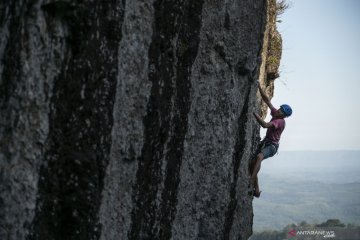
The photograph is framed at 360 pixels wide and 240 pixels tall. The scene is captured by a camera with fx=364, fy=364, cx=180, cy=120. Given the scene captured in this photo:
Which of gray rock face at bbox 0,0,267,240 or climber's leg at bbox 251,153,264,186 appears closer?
Result: gray rock face at bbox 0,0,267,240

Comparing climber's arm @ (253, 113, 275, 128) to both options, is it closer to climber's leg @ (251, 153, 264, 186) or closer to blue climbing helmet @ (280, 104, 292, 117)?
blue climbing helmet @ (280, 104, 292, 117)

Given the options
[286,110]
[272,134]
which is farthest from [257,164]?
[286,110]

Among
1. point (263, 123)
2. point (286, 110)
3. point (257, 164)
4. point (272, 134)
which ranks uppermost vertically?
point (286, 110)

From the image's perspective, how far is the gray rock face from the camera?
535 centimetres

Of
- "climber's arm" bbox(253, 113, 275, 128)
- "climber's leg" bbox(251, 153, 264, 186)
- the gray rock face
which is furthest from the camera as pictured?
"climber's leg" bbox(251, 153, 264, 186)

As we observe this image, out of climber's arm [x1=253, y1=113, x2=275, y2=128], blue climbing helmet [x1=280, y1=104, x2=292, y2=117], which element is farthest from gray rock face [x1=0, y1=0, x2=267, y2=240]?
blue climbing helmet [x1=280, y1=104, x2=292, y2=117]

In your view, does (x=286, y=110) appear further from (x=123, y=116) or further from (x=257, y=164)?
(x=123, y=116)

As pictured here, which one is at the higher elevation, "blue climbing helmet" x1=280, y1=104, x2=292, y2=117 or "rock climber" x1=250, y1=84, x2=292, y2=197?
"blue climbing helmet" x1=280, y1=104, x2=292, y2=117

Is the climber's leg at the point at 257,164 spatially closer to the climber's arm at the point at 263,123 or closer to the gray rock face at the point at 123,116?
the climber's arm at the point at 263,123

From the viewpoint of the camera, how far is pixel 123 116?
6707 mm

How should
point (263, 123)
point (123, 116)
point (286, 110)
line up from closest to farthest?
point (123, 116) → point (263, 123) → point (286, 110)

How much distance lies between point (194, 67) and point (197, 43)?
1.91 feet

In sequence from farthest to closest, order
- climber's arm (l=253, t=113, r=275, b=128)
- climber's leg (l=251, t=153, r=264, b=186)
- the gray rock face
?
1. climber's leg (l=251, t=153, r=264, b=186)
2. climber's arm (l=253, t=113, r=275, b=128)
3. the gray rock face

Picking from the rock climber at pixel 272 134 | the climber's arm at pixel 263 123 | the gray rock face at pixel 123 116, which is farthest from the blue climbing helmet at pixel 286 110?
the gray rock face at pixel 123 116
